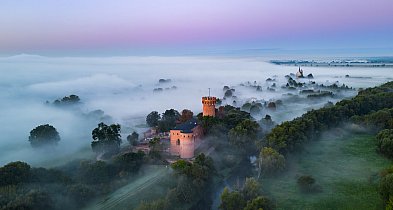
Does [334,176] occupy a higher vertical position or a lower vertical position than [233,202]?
lower

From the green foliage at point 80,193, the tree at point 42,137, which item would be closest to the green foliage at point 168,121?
the tree at point 42,137

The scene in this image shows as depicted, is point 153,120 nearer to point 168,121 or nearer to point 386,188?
point 168,121

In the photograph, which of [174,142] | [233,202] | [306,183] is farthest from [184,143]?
[306,183]

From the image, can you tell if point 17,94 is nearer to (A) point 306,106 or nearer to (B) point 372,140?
Answer: (A) point 306,106

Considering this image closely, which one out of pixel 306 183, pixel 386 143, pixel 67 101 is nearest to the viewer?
pixel 306 183

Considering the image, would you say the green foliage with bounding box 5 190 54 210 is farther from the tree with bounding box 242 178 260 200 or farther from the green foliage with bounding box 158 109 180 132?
the green foliage with bounding box 158 109 180 132

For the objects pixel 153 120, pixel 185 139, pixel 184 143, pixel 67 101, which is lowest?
pixel 67 101
